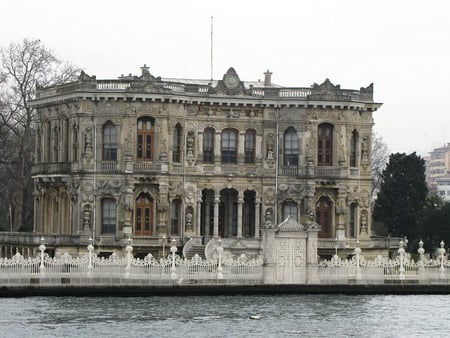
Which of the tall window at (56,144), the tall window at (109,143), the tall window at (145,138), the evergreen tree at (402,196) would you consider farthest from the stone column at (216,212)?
the evergreen tree at (402,196)

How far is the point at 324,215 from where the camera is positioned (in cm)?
8619

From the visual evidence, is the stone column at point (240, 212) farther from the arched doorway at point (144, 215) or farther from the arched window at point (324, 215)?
the arched doorway at point (144, 215)

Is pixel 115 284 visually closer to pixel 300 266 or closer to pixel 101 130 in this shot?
→ pixel 300 266

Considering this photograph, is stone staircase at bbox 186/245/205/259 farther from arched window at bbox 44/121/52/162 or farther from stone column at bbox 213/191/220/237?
arched window at bbox 44/121/52/162

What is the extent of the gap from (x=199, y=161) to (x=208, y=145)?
3.10 ft

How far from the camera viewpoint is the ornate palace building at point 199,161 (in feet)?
274

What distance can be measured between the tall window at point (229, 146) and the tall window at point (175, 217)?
310cm

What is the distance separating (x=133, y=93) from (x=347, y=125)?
10.6m

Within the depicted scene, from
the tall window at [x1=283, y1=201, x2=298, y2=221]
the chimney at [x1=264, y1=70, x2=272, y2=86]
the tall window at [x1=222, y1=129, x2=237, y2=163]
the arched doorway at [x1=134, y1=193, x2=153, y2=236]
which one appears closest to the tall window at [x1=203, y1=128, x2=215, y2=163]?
the tall window at [x1=222, y1=129, x2=237, y2=163]

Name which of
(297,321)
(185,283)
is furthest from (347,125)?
(297,321)

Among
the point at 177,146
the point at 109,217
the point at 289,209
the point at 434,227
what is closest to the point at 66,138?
the point at 109,217

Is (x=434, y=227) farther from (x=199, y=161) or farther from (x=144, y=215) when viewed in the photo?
(x=144, y=215)

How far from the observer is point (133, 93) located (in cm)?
8300

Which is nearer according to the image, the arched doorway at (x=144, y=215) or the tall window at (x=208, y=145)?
the arched doorway at (x=144, y=215)
